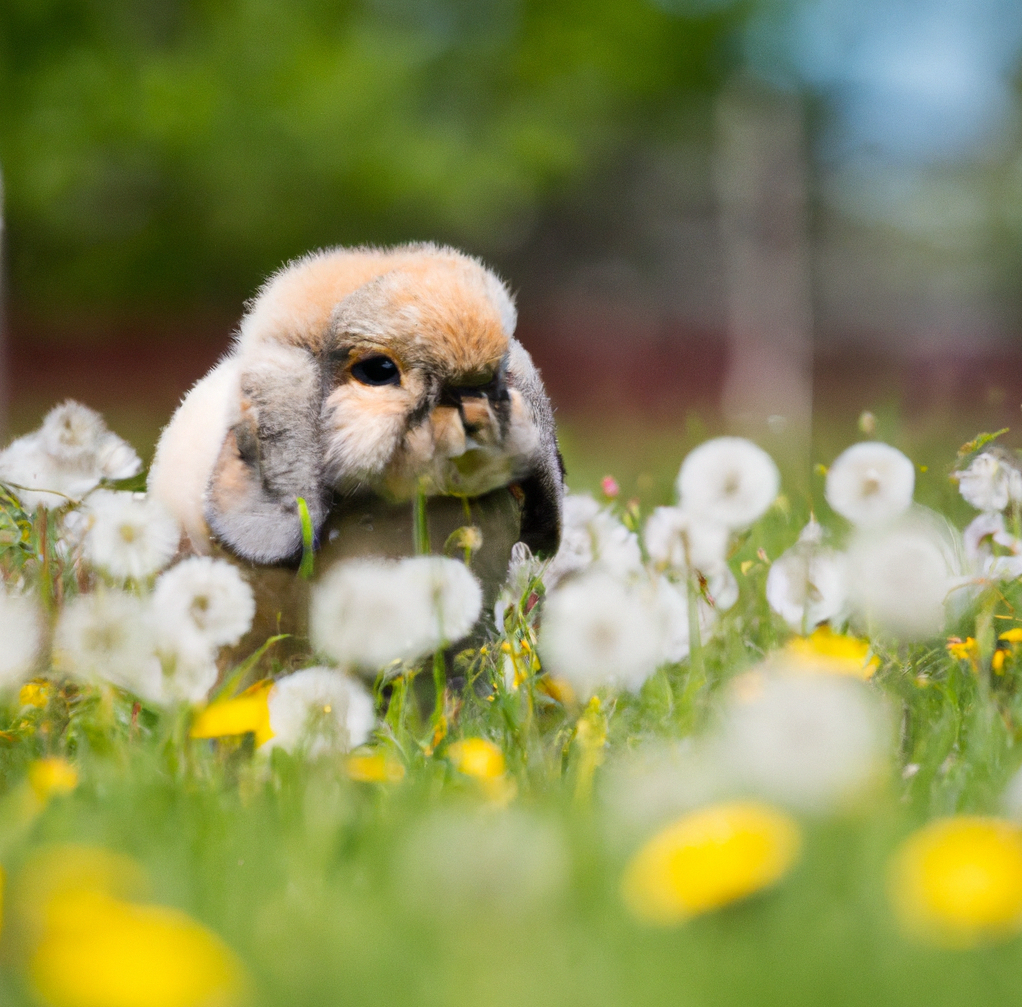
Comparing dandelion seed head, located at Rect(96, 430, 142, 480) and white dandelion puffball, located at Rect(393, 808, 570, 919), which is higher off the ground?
dandelion seed head, located at Rect(96, 430, 142, 480)

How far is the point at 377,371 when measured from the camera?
5.95ft

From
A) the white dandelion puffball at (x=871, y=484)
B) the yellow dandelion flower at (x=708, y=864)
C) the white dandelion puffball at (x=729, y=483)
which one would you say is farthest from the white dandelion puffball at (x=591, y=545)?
the yellow dandelion flower at (x=708, y=864)

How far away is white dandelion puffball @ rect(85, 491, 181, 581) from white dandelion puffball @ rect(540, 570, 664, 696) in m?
0.60

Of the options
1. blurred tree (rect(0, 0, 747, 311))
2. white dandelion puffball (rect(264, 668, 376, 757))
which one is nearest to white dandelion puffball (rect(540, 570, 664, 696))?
white dandelion puffball (rect(264, 668, 376, 757))

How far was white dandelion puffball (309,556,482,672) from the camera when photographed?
5.34ft

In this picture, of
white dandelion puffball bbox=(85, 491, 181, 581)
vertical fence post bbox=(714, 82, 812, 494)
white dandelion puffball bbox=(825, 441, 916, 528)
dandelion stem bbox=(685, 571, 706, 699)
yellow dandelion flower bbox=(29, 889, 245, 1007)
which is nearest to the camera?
yellow dandelion flower bbox=(29, 889, 245, 1007)

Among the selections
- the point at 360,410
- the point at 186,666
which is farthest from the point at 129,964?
the point at 360,410

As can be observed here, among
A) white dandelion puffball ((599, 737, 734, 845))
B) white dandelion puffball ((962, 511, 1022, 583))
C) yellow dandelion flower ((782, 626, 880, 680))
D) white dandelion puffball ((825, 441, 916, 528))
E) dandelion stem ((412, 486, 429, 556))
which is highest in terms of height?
white dandelion puffball ((825, 441, 916, 528))

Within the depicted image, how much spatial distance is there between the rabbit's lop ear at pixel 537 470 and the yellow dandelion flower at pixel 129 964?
110 cm

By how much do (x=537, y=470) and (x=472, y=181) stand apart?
13.3 metres

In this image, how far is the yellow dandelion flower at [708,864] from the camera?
893 millimetres

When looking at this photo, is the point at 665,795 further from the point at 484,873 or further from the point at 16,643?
the point at 16,643

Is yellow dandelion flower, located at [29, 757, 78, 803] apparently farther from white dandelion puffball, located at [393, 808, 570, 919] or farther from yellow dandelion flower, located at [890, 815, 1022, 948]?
yellow dandelion flower, located at [890, 815, 1022, 948]

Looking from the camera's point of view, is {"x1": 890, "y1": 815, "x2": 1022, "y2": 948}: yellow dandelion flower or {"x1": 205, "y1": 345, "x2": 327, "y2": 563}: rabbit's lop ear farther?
{"x1": 205, "y1": 345, "x2": 327, "y2": 563}: rabbit's lop ear
